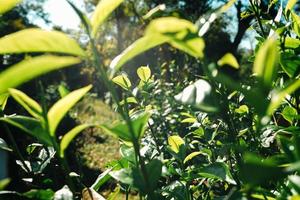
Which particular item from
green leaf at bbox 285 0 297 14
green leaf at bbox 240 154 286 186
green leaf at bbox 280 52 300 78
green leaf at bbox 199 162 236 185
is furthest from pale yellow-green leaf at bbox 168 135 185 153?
green leaf at bbox 240 154 286 186

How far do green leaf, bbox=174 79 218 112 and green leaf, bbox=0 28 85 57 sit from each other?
0.19m

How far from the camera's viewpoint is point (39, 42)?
592 mm

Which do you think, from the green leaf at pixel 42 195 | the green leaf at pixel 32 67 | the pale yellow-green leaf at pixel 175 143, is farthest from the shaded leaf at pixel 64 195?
the pale yellow-green leaf at pixel 175 143

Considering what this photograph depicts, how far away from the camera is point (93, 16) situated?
2.39 ft

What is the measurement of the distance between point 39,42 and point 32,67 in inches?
2.0

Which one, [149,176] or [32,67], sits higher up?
[32,67]

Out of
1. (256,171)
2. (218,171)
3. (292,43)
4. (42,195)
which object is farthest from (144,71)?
(256,171)

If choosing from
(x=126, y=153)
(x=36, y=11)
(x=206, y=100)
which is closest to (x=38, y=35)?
(x=206, y=100)

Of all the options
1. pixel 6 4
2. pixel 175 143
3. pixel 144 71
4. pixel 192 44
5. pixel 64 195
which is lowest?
pixel 175 143

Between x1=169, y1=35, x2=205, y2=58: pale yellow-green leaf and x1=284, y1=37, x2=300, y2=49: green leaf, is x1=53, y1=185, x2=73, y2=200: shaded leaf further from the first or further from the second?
x1=284, y1=37, x2=300, y2=49: green leaf

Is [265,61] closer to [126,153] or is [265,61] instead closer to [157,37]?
[157,37]

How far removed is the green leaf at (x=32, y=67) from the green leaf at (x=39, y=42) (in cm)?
4

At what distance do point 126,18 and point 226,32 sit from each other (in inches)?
377

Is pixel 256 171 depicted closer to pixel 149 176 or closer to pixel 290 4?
pixel 149 176
